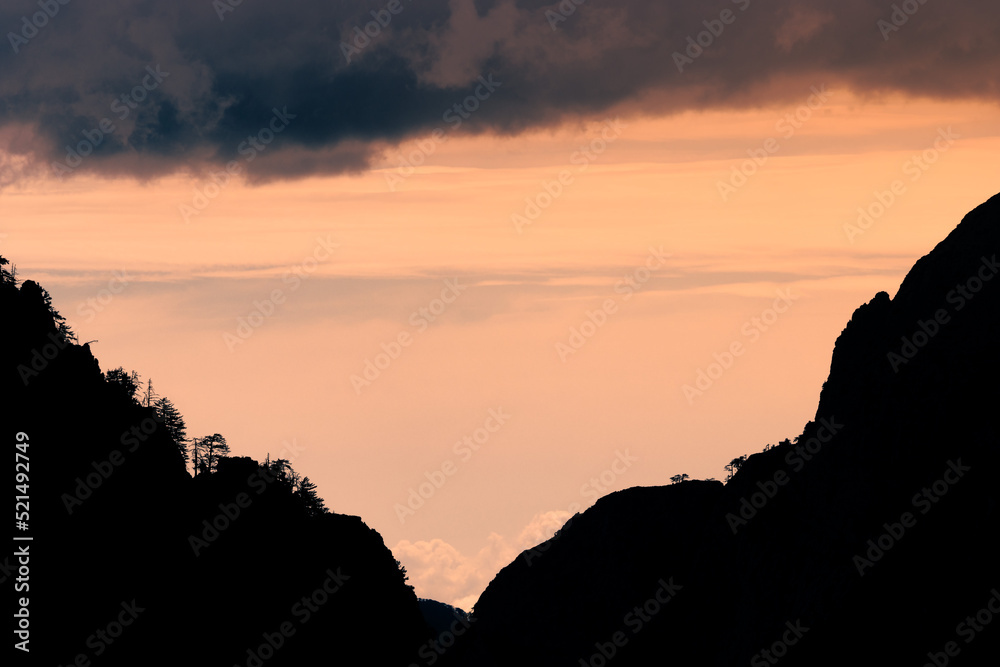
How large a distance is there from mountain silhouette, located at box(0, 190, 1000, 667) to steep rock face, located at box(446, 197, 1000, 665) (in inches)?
8.6

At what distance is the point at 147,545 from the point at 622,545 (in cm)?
6628

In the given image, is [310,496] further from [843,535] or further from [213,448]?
[843,535]

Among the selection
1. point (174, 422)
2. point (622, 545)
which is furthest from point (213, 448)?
point (622, 545)

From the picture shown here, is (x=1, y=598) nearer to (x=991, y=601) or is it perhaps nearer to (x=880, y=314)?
(x=991, y=601)

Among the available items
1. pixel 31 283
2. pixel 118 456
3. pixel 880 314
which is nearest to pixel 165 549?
pixel 118 456

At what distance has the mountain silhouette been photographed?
76.1 meters

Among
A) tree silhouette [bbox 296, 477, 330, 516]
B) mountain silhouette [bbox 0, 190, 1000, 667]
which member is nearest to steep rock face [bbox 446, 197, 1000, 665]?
mountain silhouette [bbox 0, 190, 1000, 667]

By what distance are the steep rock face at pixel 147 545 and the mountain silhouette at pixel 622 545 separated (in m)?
0.17

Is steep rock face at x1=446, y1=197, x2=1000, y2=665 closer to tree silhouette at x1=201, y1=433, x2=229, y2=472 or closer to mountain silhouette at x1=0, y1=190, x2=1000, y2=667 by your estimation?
mountain silhouette at x1=0, y1=190, x2=1000, y2=667

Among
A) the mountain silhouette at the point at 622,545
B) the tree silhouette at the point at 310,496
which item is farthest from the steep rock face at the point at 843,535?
the tree silhouette at the point at 310,496

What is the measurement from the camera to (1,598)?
67438 millimetres

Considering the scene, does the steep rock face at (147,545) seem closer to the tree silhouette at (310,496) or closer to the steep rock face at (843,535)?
the tree silhouette at (310,496)

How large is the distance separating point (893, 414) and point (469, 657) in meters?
53.7

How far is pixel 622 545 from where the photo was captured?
132m
